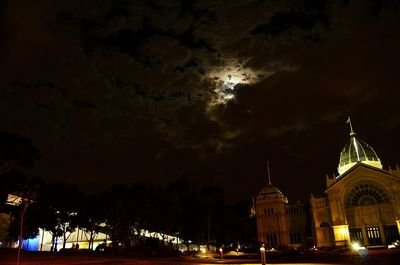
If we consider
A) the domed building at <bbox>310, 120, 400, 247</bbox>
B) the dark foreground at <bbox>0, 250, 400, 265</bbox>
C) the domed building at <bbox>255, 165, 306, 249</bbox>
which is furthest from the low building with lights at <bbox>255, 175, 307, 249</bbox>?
the dark foreground at <bbox>0, 250, 400, 265</bbox>

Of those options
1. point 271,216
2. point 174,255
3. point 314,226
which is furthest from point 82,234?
point 314,226

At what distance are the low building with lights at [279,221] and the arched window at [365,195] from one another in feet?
50.6

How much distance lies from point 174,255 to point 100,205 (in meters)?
19.8

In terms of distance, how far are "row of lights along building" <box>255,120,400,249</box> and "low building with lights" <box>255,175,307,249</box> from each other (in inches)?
9.3

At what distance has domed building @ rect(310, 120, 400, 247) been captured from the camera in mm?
74938

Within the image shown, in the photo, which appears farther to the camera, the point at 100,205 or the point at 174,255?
the point at 100,205

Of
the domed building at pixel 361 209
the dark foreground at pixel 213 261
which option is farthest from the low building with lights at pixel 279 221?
the dark foreground at pixel 213 261

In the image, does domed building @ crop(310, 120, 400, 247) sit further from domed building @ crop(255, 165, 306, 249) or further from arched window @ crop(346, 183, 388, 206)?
domed building @ crop(255, 165, 306, 249)

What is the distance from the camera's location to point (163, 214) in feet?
223

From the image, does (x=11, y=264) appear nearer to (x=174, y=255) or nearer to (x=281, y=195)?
(x=174, y=255)

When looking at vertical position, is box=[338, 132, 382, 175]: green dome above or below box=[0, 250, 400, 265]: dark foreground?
above

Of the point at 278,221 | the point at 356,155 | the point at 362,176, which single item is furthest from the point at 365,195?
the point at 278,221

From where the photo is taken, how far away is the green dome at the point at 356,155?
90000 millimetres

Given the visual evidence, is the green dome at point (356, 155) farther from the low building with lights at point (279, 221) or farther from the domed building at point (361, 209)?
the low building with lights at point (279, 221)
